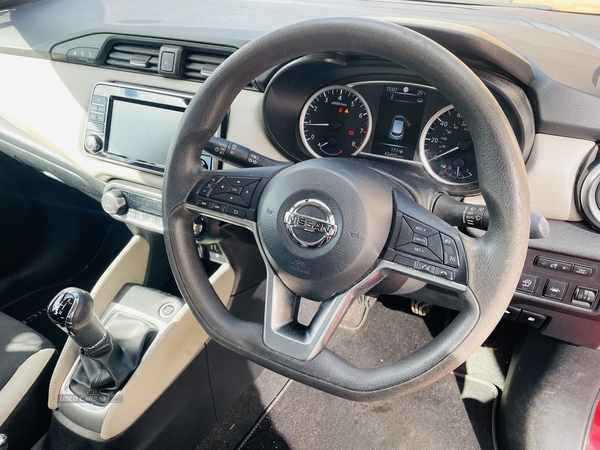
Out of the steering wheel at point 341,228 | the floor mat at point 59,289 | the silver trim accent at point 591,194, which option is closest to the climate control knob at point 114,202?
the steering wheel at point 341,228

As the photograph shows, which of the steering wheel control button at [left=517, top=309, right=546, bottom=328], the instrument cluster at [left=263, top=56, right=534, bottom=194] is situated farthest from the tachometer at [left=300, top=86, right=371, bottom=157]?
the steering wheel control button at [left=517, top=309, right=546, bottom=328]

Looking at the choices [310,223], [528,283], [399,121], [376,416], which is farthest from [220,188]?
[376,416]

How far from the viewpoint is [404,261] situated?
82cm

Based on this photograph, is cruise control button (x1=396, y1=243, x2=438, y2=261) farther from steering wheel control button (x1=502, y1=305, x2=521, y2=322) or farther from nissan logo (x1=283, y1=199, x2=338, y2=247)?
steering wheel control button (x1=502, y1=305, x2=521, y2=322)

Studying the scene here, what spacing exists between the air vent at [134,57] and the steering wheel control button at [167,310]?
2.21 ft

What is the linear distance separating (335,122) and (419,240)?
20.6 inches

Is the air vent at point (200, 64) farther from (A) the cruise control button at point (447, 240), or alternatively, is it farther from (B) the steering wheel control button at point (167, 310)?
(A) the cruise control button at point (447, 240)

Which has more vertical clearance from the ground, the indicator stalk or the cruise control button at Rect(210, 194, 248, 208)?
the indicator stalk

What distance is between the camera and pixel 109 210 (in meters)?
1.44

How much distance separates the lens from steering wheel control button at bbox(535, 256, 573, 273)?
1.06 meters

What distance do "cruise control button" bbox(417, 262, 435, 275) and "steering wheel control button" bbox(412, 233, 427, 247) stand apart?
32mm

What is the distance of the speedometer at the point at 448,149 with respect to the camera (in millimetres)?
1104

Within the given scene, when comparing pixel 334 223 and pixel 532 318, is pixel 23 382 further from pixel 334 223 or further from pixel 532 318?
pixel 532 318

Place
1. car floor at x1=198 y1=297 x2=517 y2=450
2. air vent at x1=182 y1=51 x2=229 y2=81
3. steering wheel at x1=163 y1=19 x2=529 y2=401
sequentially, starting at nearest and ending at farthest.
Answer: steering wheel at x1=163 y1=19 x2=529 y2=401, air vent at x1=182 y1=51 x2=229 y2=81, car floor at x1=198 y1=297 x2=517 y2=450
